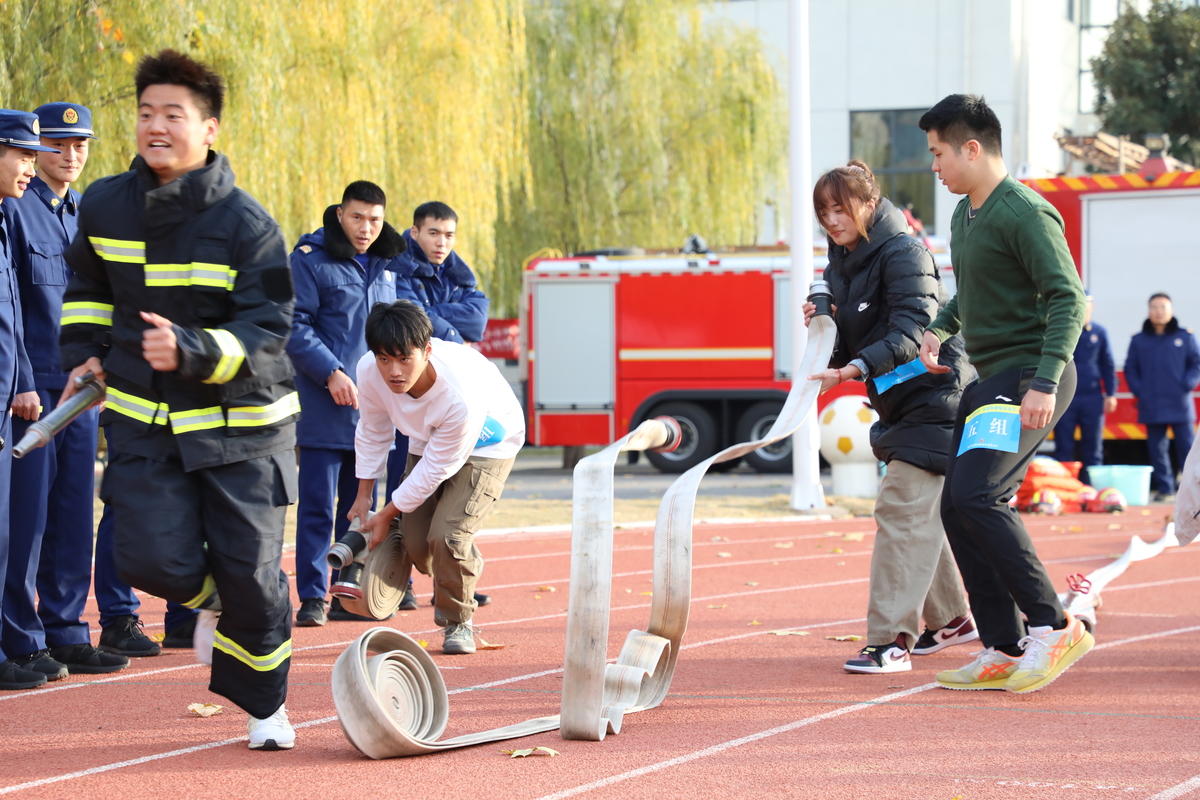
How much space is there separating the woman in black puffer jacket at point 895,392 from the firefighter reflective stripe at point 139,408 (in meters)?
2.70

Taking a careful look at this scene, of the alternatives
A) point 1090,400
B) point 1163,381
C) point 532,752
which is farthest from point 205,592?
point 1090,400

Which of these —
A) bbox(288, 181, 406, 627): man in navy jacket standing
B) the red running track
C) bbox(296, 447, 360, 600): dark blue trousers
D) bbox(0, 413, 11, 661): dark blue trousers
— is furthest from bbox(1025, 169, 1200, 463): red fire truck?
bbox(0, 413, 11, 661): dark blue trousers

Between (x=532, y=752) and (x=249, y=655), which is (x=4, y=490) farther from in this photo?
(x=532, y=752)

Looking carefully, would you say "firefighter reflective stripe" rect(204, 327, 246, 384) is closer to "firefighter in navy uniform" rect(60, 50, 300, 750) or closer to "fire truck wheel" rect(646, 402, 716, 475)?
"firefighter in navy uniform" rect(60, 50, 300, 750)

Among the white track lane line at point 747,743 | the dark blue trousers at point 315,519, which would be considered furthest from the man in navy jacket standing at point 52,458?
the white track lane line at point 747,743

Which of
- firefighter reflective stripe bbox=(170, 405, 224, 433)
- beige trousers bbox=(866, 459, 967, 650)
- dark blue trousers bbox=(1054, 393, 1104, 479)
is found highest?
firefighter reflective stripe bbox=(170, 405, 224, 433)

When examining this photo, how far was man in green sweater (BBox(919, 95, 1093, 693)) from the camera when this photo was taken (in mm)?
5121

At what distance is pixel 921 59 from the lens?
3114 cm

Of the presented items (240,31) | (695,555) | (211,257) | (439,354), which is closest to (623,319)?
(240,31)

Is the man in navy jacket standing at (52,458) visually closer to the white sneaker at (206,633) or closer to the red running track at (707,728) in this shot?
the red running track at (707,728)

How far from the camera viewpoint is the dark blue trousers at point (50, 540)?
565 cm

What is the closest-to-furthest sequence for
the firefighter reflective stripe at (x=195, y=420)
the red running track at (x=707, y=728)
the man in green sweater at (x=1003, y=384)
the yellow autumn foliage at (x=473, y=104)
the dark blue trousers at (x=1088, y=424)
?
the red running track at (x=707, y=728)
the firefighter reflective stripe at (x=195, y=420)
the man in green sweater at (x=1003, y=384)
the yellow autumn foliage at (x=473, y=104)
the dark blue trousers at (x=1088, y=424)

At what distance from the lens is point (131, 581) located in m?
4.21

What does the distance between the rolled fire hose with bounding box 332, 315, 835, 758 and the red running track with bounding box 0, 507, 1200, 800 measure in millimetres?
78
